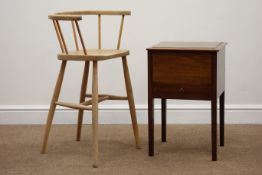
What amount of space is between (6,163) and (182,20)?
4.83 ft

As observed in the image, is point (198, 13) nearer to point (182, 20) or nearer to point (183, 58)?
point (182, 20)

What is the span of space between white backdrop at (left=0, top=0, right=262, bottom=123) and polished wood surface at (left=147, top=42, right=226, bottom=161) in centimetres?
74

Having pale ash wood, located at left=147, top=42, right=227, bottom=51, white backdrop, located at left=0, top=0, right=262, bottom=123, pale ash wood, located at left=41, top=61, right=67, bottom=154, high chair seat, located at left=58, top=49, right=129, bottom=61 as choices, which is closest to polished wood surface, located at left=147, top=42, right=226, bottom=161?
pale ash wood, located at left=147, top=42, right=227, bottom=51

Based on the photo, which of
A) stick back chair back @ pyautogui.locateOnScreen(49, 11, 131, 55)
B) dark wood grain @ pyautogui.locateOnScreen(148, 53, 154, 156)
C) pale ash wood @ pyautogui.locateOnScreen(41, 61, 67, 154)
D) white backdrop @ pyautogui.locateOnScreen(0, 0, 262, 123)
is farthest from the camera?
white backdrop @ pyautogui.locateOnScreen(0, 0, 262, 123)

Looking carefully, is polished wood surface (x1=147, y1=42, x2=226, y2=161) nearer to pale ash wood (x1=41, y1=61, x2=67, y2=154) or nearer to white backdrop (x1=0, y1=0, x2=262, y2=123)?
pale ash wood (x1=41, y1=61, x2=67, y2=154)

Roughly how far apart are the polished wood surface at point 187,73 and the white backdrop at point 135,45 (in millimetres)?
741

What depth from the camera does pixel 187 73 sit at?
108 inches

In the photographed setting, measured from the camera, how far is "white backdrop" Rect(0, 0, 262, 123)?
3.54m

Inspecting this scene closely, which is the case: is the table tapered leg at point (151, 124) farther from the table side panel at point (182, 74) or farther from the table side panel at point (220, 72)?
the table side panel at point (220, 72)

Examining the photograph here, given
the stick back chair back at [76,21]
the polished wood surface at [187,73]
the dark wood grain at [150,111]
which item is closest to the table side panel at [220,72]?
the polished wood surface at [187,73]

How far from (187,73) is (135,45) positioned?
0.92 m

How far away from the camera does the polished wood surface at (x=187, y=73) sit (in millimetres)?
2711

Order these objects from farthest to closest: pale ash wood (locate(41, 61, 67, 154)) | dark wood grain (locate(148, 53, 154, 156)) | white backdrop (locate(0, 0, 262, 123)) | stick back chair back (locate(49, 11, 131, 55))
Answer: white backdrop (locate(0, 0, 262, 123)) < pale ash wood (locate(41, 61, 67, 154)) < dark wood grain (locate(148, 53, 154, 156)) < stick back chair back (locate(49, 11, 131, 55))

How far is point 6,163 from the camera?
280 cm
